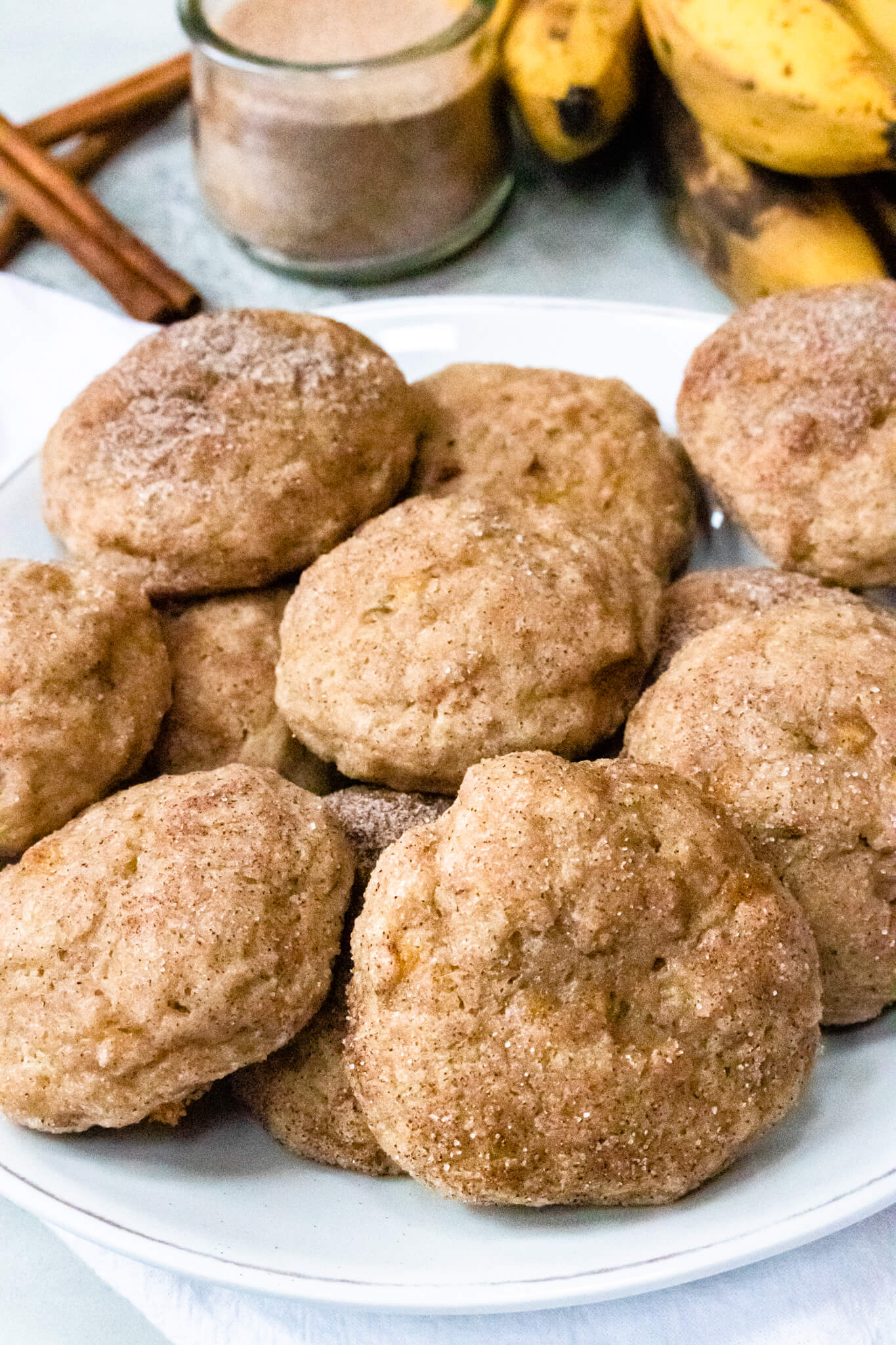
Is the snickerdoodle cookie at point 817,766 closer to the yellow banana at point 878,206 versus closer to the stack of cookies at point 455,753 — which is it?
the stack of cookies at point 455,753

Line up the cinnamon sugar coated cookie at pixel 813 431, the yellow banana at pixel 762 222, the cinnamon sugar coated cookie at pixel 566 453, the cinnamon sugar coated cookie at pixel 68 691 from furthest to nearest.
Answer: the yellow banana at pixel 762 222 < the cinnamon sugar coated cookie at pixel 566 453 < the cinnamon sugar coated cookie at pixel 813 431 < the cinnamon sugar coated cookie at pixel 68 691

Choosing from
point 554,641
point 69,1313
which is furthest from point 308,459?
point 69,1313

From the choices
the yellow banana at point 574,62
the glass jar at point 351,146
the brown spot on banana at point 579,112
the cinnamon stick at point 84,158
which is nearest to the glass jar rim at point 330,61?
the glass jar at point 351,146

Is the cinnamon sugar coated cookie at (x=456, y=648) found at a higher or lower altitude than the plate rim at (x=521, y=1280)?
higher

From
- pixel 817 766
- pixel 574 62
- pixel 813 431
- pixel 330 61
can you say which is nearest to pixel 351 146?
pixel 330 61

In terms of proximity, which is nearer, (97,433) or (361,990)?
(361,990)

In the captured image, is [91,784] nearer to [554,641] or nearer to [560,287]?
[554,641]
